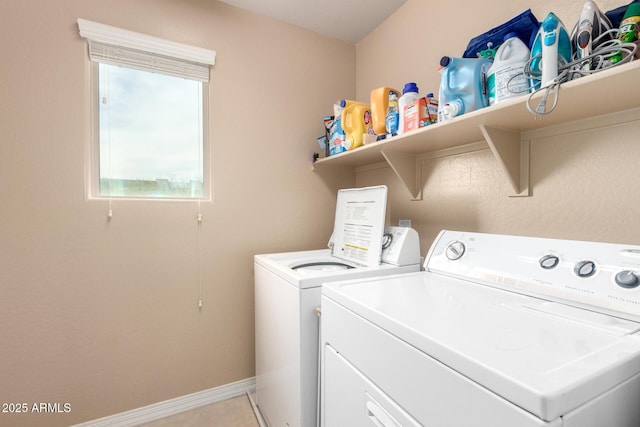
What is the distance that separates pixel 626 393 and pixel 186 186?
209cm

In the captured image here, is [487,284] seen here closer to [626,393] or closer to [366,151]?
[626,393]

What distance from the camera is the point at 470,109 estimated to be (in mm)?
1170

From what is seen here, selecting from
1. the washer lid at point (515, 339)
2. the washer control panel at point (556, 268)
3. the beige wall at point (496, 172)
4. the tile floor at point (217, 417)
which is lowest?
the tile floor at point (217, 417)

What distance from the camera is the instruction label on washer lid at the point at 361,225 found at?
156 centimetres

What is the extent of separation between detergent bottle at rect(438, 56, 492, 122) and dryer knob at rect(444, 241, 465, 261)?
0.54 meters

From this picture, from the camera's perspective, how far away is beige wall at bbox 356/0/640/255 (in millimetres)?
1046

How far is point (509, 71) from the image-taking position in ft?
3.36

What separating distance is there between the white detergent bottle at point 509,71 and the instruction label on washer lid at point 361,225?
2.21 feet

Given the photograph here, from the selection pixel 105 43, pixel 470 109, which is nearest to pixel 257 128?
pixel 105 43

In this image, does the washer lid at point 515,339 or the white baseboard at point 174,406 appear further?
the white baseboard at point 174,406

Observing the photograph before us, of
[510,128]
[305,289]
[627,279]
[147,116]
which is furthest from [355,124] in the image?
[627,279]

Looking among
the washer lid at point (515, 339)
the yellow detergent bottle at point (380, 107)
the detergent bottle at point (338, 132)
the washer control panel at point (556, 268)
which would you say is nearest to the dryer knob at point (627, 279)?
the washer control panel at point (556, 268)

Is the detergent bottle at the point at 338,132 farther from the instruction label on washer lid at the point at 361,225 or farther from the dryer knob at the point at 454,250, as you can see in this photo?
the dryer knob at the point at 454,250

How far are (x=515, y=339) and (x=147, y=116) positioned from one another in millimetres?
2124
